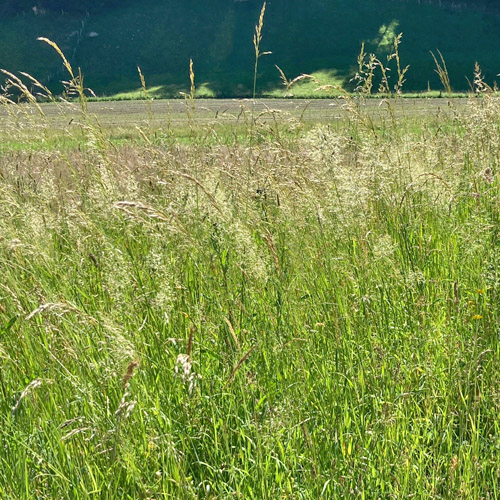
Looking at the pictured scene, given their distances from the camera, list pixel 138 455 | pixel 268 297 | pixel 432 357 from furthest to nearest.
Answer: pixel 268 297 → pixel 432 357 → pixel 138 455

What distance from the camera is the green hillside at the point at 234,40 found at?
4791 centimetres

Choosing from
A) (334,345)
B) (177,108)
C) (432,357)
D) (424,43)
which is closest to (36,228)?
(334,345)

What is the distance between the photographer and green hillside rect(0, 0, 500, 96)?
47.9 meters

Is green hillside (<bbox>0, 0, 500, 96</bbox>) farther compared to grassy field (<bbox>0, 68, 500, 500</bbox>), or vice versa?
green hillside (<bbox>0, 0, 500, 96</bbox>)

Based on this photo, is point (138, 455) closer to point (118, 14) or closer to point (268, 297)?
point (268, 297)

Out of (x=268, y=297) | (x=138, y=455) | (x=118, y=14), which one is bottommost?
(x=138, y=455)

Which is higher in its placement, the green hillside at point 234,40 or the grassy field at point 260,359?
the green hillside at point 234,40

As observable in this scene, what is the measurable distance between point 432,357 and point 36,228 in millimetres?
1925

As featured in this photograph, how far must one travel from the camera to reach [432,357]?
269 centimetres

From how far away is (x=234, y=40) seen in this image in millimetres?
57938

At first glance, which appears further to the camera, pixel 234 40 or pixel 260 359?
pixel 234 40

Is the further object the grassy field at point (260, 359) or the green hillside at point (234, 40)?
the green hillside at point (234, 40)

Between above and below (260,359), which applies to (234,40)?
above

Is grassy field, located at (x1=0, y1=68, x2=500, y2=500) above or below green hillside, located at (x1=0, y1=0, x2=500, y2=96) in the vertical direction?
below
